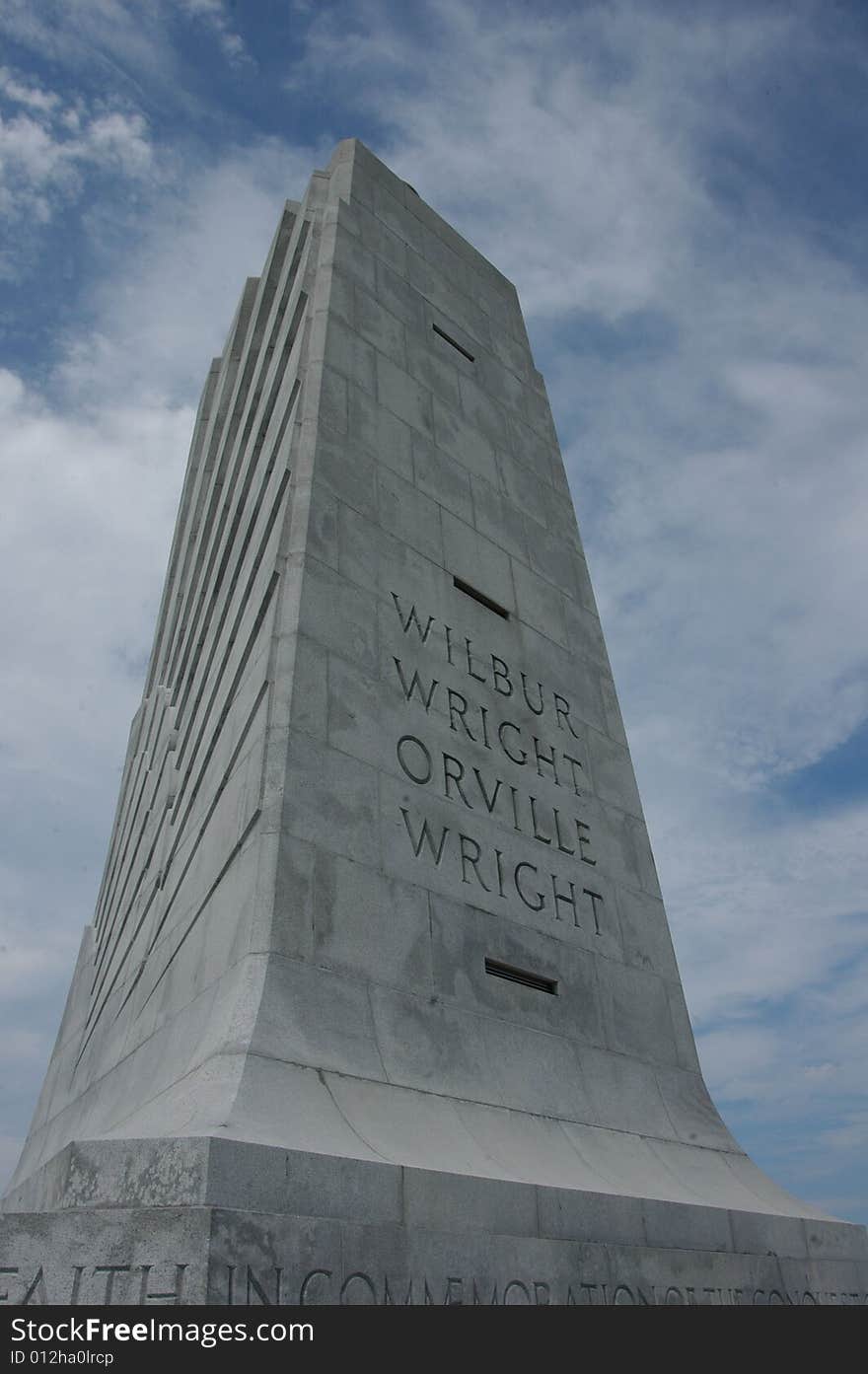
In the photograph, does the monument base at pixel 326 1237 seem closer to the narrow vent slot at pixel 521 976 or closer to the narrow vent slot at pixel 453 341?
the narrow vent slot at pixel 521 976

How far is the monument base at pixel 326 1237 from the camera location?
4535 millimetres

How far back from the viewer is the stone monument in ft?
17.5

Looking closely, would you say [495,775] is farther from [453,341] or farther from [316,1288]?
[453,341]

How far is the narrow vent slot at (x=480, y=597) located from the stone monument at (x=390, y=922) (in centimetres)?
3

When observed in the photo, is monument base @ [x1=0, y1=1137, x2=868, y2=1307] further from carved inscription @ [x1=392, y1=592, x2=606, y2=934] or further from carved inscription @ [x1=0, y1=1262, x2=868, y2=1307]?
carved inscription @ [x1=392, y1=592, x2=606, y2=934]

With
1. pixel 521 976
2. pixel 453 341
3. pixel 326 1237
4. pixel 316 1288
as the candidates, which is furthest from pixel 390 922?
pixel 453 341

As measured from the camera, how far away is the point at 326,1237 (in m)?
5.09

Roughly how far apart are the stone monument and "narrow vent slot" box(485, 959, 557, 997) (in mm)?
32

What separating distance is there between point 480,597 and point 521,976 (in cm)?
439

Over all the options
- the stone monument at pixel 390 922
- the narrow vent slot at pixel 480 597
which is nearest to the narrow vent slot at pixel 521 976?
the stone monument at pixel 390 922
